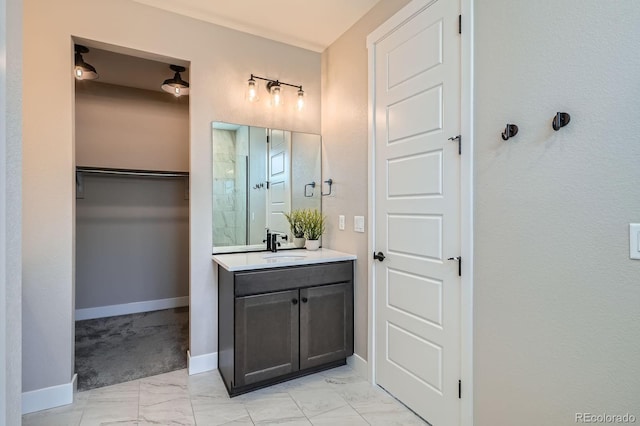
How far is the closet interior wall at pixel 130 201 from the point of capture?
3.57 metres

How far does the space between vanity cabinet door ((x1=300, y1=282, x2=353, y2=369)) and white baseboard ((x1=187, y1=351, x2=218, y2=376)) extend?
77cm

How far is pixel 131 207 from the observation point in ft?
12.5

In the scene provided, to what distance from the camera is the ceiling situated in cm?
236

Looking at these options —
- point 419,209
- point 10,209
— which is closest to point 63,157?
point 10,209

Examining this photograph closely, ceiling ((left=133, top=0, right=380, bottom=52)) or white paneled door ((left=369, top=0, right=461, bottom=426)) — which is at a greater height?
ceiling ((left=133, top=0, right=380, bottom=52))

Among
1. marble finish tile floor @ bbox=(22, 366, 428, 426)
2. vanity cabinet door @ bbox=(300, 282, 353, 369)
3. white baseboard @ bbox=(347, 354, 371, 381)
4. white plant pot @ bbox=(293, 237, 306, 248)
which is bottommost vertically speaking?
marble finish tile floor @ bbox=(22, 366, 428, 426)

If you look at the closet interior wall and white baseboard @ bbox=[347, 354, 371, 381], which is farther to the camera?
the closet interior wall

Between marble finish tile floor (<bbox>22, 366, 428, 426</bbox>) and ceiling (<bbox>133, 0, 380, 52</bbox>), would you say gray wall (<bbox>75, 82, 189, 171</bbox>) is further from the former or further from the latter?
marble finish tile floor (<bbox>22, 366, 428, 426</bbox>)

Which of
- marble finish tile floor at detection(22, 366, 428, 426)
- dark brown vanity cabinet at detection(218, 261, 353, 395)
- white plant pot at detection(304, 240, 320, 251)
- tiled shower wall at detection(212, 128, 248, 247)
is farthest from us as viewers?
white plant pot at detection(304, 240, 320, 251)

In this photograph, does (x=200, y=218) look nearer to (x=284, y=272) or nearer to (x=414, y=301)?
(x=284, y=272)

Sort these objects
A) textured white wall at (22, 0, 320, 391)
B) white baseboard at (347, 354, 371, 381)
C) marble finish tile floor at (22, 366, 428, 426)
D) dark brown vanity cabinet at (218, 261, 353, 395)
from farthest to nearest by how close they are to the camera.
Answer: white baseboard at (347, 354, 371, 381)
dark brown vanity cabinet at (218, 261, 353, 395)
textured white wall at (22, 0, 320, 391)
marble finish tile floor at (22, 366, 428, 426)

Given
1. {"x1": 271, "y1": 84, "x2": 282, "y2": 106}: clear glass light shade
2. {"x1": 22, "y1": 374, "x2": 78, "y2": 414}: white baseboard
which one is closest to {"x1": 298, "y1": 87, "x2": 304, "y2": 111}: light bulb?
{"x1": 271, "y1": 84, "x2": 282, "y2": 106}: clear glass light shade

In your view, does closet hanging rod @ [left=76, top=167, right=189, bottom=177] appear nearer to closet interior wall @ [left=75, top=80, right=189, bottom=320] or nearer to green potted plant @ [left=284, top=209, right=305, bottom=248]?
closet interior wall @ [left=75, top=80, right=189, bottom=320]

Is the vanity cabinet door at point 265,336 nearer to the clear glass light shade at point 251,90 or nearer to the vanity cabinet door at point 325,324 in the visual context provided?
the vanity cabinet door at point 325,324
